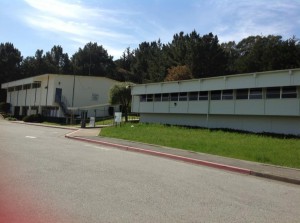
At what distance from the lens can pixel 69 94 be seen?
71.3m

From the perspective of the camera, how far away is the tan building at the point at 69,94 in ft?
225

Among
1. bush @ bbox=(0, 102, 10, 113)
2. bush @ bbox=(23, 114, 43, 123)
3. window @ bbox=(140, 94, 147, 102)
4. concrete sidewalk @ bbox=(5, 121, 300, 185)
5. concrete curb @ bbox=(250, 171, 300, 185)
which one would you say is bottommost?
concrete curb @ bbox=(250, 171, 300, 185)

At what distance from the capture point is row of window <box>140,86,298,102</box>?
3100 centimetres

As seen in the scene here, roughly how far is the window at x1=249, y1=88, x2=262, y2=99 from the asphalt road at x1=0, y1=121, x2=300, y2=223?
19519 mm

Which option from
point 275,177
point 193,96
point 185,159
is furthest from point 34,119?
point 275,177

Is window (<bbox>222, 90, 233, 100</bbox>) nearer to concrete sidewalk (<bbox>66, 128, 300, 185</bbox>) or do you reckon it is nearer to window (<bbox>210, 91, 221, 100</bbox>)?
window (<bbox>210, 91, 221, 100</bbox>)

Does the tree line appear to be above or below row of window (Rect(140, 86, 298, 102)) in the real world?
above

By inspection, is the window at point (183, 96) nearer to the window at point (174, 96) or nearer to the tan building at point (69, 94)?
the window at point (174, 96)

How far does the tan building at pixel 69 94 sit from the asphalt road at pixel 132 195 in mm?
51451

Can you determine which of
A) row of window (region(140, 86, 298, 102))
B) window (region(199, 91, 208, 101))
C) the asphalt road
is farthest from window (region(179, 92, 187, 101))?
the asphalt road

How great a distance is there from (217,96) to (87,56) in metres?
88.5

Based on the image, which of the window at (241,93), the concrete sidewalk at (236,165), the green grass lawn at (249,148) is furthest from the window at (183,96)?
the concrete sidewalk at (236,165)

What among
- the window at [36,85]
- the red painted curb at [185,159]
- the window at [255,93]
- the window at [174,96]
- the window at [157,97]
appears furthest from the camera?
the window at [36,85]

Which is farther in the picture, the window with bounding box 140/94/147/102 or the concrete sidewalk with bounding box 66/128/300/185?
the window with bounding box 140/94/147/102
